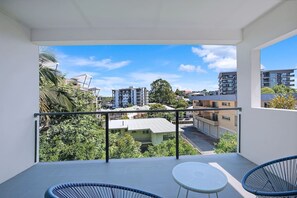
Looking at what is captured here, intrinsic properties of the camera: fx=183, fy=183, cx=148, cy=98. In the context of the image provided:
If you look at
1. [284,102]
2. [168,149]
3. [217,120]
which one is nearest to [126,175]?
[168,149]

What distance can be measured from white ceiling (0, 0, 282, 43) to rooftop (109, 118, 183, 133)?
166 cm

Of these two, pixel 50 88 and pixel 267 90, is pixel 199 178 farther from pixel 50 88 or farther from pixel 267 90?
pixel 50 88

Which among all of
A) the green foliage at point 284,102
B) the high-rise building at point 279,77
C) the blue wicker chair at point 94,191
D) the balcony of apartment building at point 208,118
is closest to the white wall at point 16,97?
the blue wicker chair at point 94,191

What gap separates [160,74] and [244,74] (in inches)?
469

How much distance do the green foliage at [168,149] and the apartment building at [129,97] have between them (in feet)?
14.2

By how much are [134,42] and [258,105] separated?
2.47 m

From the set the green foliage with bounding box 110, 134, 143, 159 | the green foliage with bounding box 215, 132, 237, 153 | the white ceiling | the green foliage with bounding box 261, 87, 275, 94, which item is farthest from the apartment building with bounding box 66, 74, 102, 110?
the green foliage with bounding box 261, 87, 275, 94

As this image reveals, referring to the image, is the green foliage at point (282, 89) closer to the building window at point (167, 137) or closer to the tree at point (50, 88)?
the building window at point (167, 137)

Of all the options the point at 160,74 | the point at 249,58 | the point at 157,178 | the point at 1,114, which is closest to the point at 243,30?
the point at 249,58

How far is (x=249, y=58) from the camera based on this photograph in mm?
3215

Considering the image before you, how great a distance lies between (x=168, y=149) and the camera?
3.71 metres

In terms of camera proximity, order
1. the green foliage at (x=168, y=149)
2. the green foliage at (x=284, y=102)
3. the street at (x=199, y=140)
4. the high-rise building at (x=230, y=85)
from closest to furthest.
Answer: the green foliage at (x=284, y=102)
the green foliage at (x=168, y=149)
the street at (x=199, y=140)
the high-rise building at (x=230, y=85)

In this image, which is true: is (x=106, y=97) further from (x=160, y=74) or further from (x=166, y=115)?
(x=160, y=74)

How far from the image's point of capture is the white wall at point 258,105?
2381mm
